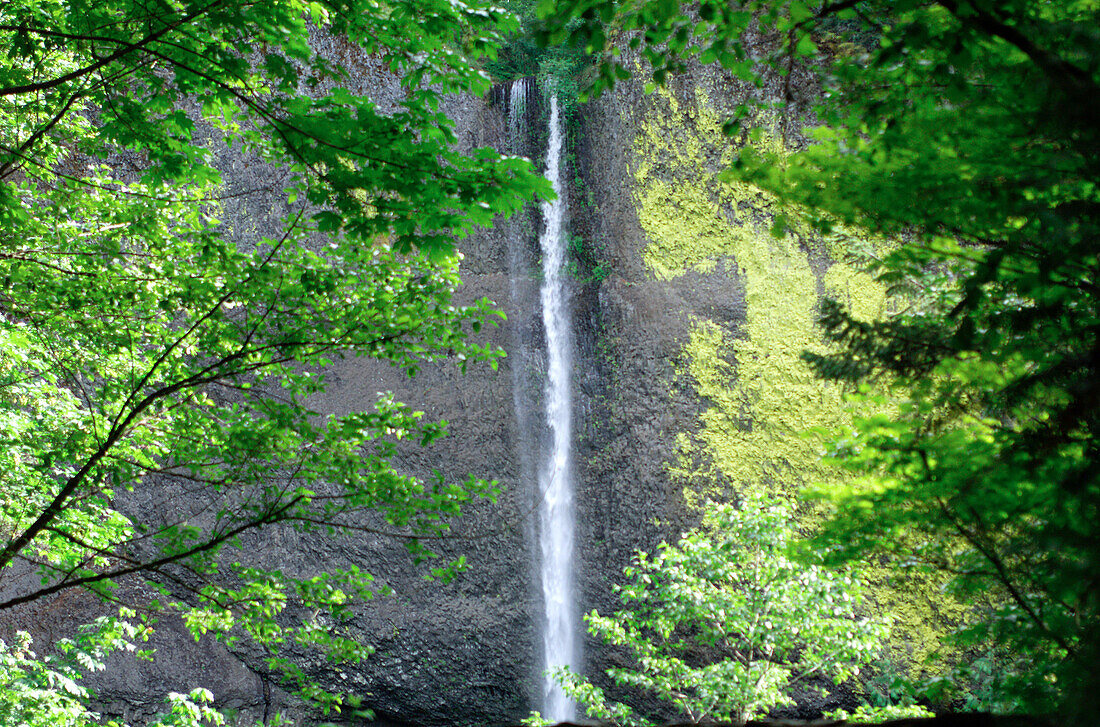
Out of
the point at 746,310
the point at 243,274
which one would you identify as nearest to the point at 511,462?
the point at 746,310

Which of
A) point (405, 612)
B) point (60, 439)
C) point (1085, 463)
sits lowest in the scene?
point (1085, 463)

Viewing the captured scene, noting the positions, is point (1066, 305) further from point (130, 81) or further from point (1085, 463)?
point (130, 81)

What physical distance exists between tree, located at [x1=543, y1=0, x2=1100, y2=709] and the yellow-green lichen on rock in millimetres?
7496

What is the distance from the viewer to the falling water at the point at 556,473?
37.3 ft

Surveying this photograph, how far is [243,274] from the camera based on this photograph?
3869 millimetres

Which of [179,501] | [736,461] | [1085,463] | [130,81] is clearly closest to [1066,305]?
[1085,463]

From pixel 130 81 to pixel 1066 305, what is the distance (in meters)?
4.71

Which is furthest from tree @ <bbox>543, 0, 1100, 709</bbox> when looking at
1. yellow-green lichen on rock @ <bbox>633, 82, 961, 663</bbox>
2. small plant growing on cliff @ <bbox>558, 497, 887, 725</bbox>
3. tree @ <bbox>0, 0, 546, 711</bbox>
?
yellow-green lichen on rock @ <bbox>633, 82, 961, 663</bbox>

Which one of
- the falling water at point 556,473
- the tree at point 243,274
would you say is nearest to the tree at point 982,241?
the tree at point 243,274

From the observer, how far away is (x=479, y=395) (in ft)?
40.9

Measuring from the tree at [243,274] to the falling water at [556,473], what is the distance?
704cm

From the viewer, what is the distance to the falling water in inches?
448

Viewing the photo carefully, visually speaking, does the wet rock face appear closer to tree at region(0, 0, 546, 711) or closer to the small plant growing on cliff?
the small plant growing on cliff

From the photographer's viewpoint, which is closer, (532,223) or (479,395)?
(479,395)
